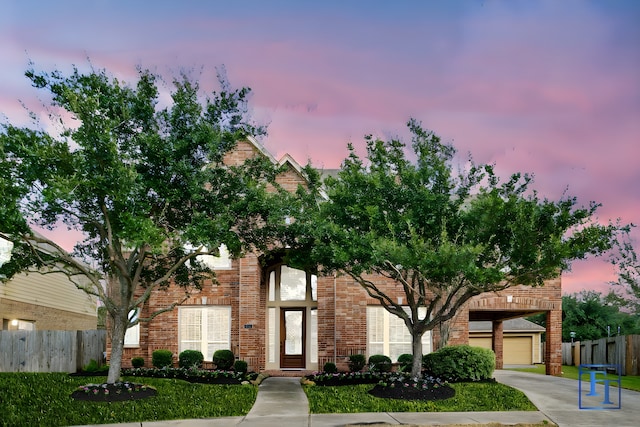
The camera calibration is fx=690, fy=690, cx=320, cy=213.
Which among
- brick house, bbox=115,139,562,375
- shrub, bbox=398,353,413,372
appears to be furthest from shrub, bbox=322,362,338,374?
shrub, bbox=398,353,413,372

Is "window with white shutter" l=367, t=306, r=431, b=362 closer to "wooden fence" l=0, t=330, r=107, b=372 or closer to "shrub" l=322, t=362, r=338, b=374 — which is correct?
"shrub" l=322, t=362, r=338, b=374

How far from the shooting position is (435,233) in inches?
781

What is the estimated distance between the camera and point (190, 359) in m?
25.9

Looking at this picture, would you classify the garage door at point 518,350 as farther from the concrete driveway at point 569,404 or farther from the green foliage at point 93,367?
the green foliage at point 93,367

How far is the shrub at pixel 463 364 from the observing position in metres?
21.5

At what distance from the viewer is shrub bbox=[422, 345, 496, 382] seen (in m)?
21.5

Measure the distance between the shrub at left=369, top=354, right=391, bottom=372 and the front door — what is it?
10.5ft

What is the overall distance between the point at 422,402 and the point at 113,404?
785cm

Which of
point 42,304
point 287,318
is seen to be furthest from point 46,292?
point 287,318

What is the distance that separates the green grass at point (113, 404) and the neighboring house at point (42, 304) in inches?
365

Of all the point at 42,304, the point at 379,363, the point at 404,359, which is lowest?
the point at 379,363

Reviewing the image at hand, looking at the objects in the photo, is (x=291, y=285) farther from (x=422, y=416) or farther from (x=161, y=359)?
(x=422, y=416)

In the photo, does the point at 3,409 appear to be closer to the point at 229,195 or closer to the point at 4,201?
the point at 4,201

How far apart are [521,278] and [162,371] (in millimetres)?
12800
